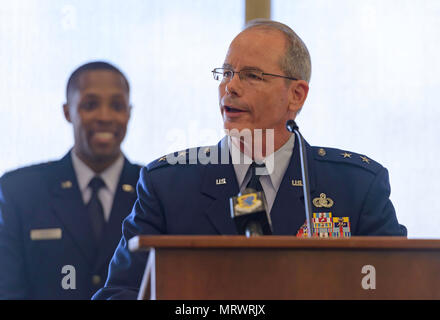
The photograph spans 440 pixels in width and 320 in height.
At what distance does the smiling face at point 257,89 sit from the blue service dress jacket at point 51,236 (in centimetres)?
75

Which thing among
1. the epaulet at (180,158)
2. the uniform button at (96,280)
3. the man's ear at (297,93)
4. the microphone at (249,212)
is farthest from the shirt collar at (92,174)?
the microphone at (249,212)

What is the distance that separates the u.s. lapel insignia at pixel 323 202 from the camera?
2.22 m

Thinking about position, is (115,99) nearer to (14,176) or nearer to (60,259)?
(14,176)

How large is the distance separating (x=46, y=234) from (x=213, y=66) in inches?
46.7

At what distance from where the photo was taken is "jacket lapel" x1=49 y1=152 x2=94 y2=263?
108 inches

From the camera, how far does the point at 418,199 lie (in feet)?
11.1

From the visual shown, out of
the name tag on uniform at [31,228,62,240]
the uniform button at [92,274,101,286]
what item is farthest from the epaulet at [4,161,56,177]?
the uniform button at [92,274,101,286]

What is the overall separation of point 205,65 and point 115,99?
1.74 ft

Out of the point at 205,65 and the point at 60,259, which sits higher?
the point at 205,65

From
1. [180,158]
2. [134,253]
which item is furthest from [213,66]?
[134,253]

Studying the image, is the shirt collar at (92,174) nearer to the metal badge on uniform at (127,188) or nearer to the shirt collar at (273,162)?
the metal badge on uniform at (127,188)

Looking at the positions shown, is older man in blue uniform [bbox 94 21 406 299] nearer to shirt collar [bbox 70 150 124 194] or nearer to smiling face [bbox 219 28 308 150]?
smiling face [bbox 219 28 308 150]
